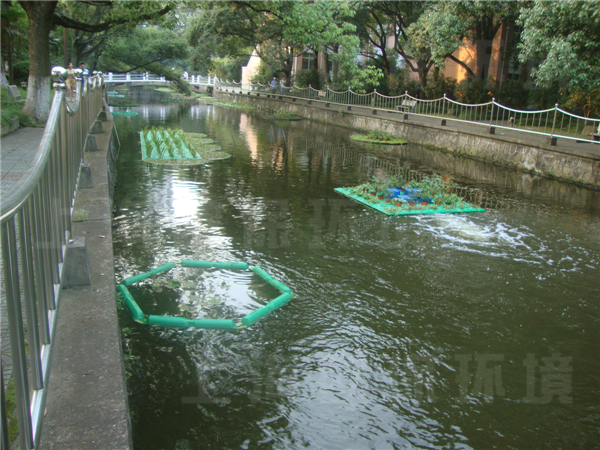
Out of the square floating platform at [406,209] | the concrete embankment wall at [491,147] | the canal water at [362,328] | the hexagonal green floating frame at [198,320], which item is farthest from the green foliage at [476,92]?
the hexagonal green floating frame at [198,320]

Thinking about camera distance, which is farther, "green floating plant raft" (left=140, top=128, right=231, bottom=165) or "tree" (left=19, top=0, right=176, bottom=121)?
"tree" (left=19, top=0, right=176, bottom=121)

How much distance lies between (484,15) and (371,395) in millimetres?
22261

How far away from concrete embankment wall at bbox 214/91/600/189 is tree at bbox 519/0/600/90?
3031 mm

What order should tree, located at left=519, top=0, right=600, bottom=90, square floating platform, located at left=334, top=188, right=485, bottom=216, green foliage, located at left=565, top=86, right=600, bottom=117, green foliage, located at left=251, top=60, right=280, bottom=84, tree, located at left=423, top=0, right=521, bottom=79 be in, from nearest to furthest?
square floating platform, located at left=334, top=188, right=485, bottom=216
tree, located at left=519, top=0, right=600, bottom=90
green foliage, located at left=565, top=86, right=600, bottom=117
tree, located at left=423, top=0, right=521, bottom=79
green foliage, located at left=251, top=60, right=280, bottom=84

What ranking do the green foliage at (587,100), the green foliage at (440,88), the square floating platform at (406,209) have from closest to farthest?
the square floating platform at (406,209)
the green foliage at (587,100)
the green foliage at (440,88)

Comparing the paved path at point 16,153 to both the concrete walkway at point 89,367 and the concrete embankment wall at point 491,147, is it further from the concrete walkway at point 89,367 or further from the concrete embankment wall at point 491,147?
the concrete embankment wall at point 491,147

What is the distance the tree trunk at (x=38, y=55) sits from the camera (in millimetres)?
13656

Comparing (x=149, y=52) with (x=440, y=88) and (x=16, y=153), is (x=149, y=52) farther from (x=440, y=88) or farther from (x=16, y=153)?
(x=16, y=153)

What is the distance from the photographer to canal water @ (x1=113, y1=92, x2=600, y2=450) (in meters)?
3.56

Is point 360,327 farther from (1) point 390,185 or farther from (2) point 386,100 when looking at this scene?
(2) point 386,100

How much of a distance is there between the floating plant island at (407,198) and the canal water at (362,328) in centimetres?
36

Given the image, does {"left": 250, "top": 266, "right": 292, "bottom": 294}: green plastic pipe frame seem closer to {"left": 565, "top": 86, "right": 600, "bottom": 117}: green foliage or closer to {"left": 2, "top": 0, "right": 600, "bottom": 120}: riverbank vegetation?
{"left": 2, "top": 0, "right": 600, "bottom": 120}: riverbank vegetation

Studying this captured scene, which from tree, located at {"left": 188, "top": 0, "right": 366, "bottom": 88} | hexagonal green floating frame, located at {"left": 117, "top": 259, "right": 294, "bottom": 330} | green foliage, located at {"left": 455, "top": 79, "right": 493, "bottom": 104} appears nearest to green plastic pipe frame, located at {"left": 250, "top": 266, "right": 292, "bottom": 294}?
hexagonal green floating frame, located at {"left": 117, "top": 259, "right": 294, "bottom": 330}

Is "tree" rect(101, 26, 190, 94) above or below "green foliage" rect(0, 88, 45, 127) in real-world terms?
above
